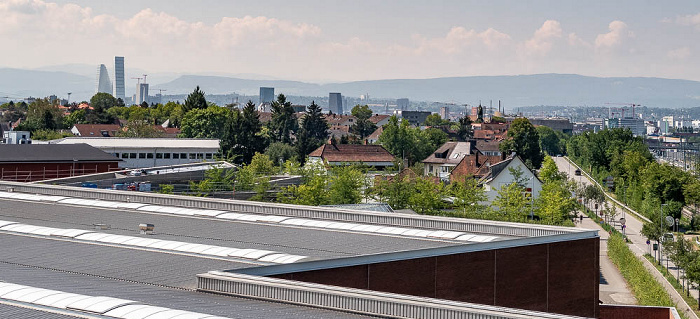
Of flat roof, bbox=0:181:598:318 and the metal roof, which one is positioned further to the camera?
the metal roof

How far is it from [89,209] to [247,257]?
13268mm

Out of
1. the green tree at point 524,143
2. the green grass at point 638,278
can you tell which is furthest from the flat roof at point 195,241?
the green tree at point 524,143

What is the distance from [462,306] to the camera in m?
18.3

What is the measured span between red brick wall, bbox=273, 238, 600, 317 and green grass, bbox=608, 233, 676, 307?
52.1 ft

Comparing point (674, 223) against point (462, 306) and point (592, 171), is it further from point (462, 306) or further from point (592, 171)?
point (462, 306)

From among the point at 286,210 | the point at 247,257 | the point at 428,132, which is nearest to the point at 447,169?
the point at 428,132

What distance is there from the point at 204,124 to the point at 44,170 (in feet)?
184

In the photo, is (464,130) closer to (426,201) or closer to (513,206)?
(513,206)

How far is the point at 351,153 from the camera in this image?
380 ft

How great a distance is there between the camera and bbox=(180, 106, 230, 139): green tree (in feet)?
389

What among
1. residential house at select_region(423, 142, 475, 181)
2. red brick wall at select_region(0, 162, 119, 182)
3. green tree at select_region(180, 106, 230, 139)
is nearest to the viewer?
red brick wall at select_region(0, 162, 119, 182)

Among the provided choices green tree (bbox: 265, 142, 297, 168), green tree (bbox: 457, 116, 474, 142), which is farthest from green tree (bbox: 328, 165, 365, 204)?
green tree (bbox: 457, 116, 474, 142)

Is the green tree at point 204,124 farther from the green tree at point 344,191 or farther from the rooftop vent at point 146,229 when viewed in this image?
the rooftop vent at point 146,229

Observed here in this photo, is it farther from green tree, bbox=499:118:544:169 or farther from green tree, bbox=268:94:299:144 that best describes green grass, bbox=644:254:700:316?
green tree, bbox=268:94:299:144
